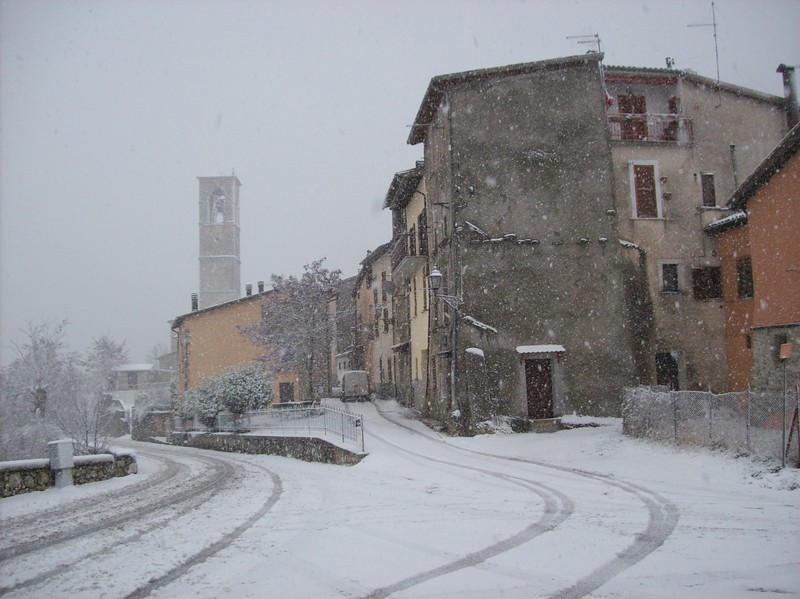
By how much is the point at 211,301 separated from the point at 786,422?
64.4m

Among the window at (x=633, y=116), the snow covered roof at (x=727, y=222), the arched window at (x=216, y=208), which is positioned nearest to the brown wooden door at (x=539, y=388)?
the snow covered roof at (x=727, y=222)

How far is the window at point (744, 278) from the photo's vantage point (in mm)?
20328

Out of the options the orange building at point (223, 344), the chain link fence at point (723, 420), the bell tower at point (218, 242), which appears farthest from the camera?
the bell tower at point (218, 242)

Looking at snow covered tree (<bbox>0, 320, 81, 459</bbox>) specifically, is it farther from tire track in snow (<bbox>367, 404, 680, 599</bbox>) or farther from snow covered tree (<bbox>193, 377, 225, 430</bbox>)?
tire track in snow (<bbox>367, 404, 680, 599</bbox>)

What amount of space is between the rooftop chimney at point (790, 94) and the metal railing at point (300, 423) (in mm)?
18967

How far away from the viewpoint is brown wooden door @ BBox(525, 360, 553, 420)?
2003cm

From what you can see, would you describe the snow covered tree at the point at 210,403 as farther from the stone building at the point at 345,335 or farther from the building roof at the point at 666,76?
the building roof at the point at 666,76

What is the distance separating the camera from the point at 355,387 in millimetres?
33906

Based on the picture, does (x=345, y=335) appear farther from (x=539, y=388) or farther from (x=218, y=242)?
(x=218, y=242)

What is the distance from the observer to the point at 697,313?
Answer: 21406 millimetres

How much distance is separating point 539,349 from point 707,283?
664cm

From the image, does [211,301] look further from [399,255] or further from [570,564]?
[570,564]

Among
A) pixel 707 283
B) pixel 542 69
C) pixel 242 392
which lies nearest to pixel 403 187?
pixel 542 69

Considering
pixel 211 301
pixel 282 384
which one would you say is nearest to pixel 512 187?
pixel 282 384
